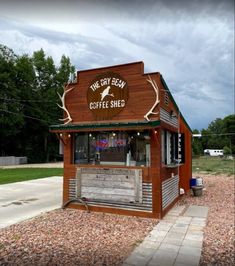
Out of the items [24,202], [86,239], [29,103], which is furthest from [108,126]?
[29,103]

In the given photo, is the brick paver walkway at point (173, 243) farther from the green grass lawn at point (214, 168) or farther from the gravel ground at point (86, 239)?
the green grass lawn at point (214, 168)

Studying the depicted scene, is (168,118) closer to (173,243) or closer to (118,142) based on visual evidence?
(118,142)

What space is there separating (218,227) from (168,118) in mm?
3633

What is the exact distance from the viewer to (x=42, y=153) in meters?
37.5

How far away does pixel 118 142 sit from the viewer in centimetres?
794

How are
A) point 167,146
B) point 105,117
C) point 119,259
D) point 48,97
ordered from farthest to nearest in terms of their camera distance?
point 48,97
point 167,146
point 105,117
point 119,259

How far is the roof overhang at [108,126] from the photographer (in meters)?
6.93

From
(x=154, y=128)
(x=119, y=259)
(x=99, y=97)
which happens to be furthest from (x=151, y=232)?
(x=99, y=97)

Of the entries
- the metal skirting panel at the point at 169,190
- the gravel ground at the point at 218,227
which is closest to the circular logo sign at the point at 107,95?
the metal skirting panel at the point at 169,190

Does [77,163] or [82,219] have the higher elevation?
[77,163]

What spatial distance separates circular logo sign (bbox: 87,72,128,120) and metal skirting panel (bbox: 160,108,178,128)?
1.12 metres

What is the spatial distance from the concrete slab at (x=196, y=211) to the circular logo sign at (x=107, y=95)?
3.58 m

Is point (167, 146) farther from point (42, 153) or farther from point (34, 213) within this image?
point (42, 153)

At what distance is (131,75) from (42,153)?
3204cm
